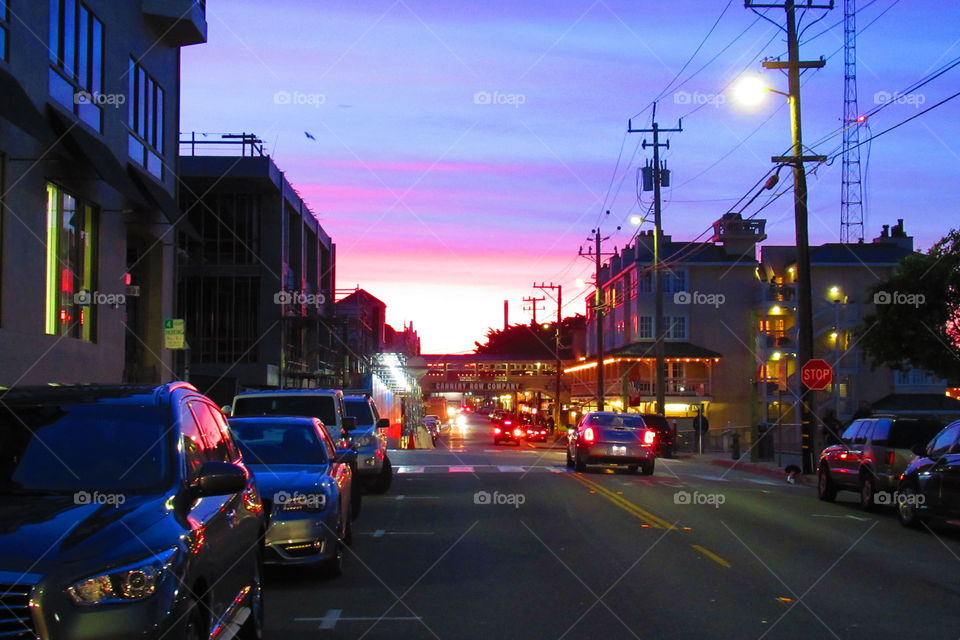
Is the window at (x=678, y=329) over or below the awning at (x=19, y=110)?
below

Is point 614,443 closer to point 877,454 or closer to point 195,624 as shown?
point 877,454

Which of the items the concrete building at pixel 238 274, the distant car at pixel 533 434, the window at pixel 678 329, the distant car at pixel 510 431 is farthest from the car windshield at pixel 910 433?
the distant car at pixel 533 434

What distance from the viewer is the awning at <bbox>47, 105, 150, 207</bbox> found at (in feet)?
66.2

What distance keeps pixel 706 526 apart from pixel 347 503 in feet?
18.2

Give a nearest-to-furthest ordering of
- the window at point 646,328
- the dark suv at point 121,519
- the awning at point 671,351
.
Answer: the dark suv at point 121,519
the awning at point 671,351
the window at point 646,328

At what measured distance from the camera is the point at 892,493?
63.0 feet

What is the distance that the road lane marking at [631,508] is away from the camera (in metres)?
15.7

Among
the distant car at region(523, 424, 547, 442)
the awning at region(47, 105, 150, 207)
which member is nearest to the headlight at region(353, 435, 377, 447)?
the awning at region(47, 105, 150, 207)

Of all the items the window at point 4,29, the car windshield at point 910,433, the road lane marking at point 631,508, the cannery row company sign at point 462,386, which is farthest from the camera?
the cannery row company sign at point 462,386

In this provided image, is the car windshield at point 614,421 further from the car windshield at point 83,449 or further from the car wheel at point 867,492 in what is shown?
the car windshield at point 83,449

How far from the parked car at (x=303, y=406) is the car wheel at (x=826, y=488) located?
9381 mm

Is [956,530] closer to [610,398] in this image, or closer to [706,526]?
[706,526]

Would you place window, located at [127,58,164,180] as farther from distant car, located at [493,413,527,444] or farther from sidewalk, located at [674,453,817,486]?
distant car, located at [493,413,527,444]

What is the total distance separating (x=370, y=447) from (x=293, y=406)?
8.42 ft
